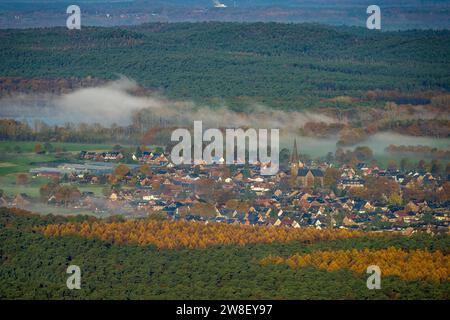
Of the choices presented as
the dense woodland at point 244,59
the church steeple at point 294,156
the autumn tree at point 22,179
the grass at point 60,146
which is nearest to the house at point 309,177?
the church steeple at point 294,156

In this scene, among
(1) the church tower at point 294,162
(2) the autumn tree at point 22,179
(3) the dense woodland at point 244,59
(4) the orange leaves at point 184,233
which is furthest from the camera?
→ (3) the dense woodland at point 244,59

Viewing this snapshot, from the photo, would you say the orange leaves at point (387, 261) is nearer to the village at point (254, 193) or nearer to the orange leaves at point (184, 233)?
the orange leaves at point (184, 233)

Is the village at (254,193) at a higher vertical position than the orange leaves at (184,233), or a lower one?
lower

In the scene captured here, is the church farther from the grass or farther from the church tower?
the grass

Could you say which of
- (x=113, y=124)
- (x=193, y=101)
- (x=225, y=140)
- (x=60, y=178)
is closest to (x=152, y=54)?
(x=193, y=101)

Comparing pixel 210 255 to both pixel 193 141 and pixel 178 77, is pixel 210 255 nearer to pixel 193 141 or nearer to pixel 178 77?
pixel 193 141

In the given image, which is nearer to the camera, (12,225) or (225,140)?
(12,225)

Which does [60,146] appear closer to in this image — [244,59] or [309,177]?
[309,177]
